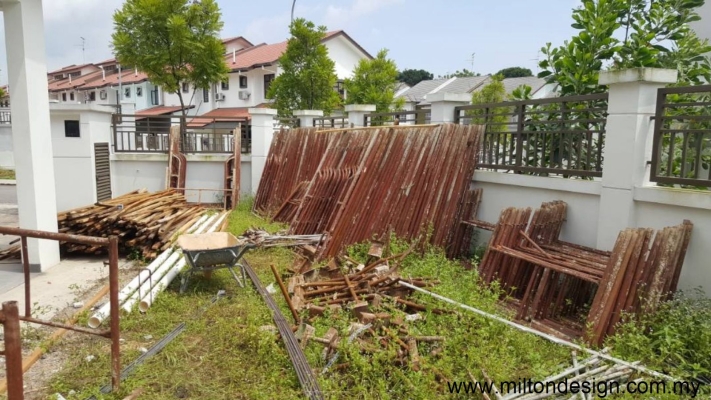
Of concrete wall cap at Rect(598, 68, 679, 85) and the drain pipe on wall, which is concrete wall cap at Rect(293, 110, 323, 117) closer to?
the drain pipe on wall

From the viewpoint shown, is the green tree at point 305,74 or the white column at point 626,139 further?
the green tree at point 305,74

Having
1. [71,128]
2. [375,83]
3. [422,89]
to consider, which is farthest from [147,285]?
[422,89]

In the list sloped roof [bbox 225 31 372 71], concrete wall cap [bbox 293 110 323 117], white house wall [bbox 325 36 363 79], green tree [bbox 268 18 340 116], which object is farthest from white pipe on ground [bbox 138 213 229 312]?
white house wall [bbox 325 36 363 79]

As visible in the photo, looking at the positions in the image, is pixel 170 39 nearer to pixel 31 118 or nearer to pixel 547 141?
pixel 31 118

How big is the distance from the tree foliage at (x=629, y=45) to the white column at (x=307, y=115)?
7358 millimetres

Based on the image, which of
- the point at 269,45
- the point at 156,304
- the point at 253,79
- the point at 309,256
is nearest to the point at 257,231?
the point at 309,256

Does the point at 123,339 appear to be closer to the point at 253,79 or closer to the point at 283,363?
the point at 283,363

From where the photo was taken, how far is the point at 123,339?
14.6ft

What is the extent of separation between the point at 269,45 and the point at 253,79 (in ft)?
13.2

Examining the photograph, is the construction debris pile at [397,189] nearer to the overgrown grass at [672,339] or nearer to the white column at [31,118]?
the overgrown grass at [672,339]

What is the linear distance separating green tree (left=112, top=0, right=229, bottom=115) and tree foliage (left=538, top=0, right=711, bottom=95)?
12160 mm

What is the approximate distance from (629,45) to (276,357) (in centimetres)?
601

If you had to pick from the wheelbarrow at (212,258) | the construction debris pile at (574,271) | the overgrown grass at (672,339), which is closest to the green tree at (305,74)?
the wheelbarrow at (212,258)

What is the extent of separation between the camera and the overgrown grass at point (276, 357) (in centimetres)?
358
